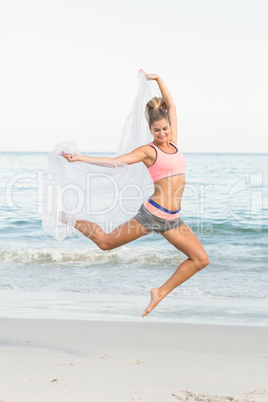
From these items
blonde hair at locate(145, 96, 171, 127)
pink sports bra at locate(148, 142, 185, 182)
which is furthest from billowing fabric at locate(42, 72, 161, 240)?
pink sports bra at locate(148, 142, 185, 182)

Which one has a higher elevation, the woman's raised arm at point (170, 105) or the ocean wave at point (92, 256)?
the woman's raised arm at point (170, 105)

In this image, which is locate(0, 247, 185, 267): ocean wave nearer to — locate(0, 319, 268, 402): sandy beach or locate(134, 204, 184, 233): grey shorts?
locate(0, 319, 268, 402): sandy beach

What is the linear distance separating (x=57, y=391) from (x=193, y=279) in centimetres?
626

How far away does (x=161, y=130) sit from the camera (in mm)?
5367

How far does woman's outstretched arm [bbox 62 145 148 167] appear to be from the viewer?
4.99 metres

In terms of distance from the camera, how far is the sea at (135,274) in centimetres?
800

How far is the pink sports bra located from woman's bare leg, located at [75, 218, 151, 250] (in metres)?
0.49

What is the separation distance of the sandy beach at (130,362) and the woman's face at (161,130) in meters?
2.13

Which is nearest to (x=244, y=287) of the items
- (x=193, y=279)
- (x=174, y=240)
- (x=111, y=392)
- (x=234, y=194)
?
(x=193, y=279)

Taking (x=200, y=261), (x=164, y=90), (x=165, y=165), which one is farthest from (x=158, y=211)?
(x=164, y=90)

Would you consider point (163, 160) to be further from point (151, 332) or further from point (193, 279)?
point (193, 279)

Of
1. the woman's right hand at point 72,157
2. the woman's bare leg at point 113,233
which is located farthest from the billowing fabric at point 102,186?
the woman's right hand at point 72,157

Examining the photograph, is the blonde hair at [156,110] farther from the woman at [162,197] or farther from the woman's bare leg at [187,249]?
the woman's bare leg at [187,249]

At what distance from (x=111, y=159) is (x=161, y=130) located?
0.60 metres
